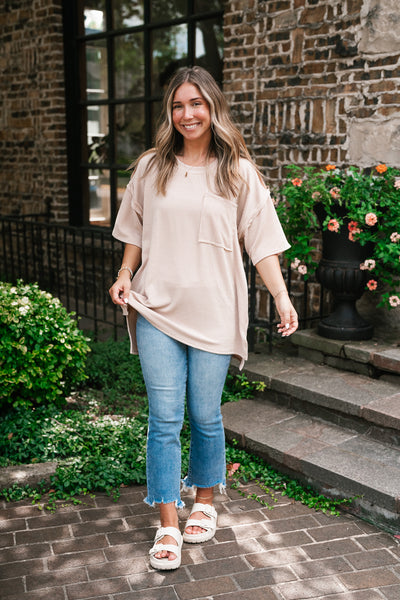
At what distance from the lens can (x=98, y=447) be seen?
3.85 meters

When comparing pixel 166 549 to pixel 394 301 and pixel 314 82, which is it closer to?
pixel 394 301

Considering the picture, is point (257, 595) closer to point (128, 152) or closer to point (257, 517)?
point (257, 517)

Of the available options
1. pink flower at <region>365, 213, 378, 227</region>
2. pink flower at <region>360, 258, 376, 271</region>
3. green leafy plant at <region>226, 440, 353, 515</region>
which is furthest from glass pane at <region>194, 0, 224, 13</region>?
green leafy plant at <region>226, 440, 353, 515</region>

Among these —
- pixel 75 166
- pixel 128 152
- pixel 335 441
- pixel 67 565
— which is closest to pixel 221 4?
pixel 128 152

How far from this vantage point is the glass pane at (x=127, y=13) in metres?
6.81

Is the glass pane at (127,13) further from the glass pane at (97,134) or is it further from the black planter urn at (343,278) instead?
the black planter urn at (343,278)

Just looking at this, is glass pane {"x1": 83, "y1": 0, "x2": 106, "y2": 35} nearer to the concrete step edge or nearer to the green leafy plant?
the concrete step edge

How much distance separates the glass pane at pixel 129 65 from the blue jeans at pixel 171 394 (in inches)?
187

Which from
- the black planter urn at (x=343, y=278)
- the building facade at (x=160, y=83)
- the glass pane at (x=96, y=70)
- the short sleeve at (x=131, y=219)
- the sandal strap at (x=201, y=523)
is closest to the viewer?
the short sleeve at (x=131, y=219)

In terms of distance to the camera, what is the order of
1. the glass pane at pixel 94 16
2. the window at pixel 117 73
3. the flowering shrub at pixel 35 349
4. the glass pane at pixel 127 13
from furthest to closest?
the glass pane at pixel 94 16 < the glass pane at pixel 127 13 < the window at pixel 117 73 < the flowering shrub at pixel 35 349

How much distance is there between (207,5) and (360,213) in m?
2.90

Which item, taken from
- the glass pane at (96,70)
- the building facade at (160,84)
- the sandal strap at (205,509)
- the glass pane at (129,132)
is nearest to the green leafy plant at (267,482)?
the sandal strap at (205,509)

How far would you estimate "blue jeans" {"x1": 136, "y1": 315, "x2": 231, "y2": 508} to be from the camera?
9.05ft

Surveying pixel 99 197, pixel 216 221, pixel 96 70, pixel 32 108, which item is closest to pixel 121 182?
pixel 99 197
